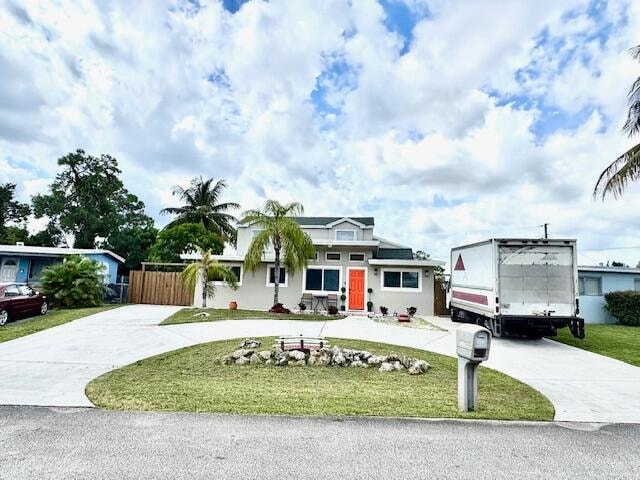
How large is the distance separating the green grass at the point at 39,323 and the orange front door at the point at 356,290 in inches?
419

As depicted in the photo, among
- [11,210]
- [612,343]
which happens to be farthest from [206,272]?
[11,210]

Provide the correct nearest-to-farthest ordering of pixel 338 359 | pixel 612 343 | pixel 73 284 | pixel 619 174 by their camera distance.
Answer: pixel 338 359, pixel 612 343, pixel 619 174, pixel 73 284

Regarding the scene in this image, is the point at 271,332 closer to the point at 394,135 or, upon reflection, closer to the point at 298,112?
the point at 298,112

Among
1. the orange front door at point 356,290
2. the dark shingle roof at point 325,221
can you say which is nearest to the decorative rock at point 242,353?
the orange front door at point 356,290

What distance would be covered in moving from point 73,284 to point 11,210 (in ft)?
84.4

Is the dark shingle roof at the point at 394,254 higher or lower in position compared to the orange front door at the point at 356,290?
higher

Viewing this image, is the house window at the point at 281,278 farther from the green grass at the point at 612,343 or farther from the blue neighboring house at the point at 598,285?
the blue neighboring house at the point at 598,285

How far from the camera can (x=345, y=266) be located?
666 inches

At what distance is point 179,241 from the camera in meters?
25.2

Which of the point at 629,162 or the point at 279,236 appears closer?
the point at 629,162

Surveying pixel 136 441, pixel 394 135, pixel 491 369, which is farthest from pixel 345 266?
pixel 136 441

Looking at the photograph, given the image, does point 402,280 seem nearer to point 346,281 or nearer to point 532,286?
point 346,281

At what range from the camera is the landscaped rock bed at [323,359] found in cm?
674

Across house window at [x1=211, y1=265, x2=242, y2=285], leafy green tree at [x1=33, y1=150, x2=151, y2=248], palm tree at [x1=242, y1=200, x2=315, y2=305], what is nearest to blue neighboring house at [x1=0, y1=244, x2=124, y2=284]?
house window at [x1=211, y1=265, x2=242, y2=285]
